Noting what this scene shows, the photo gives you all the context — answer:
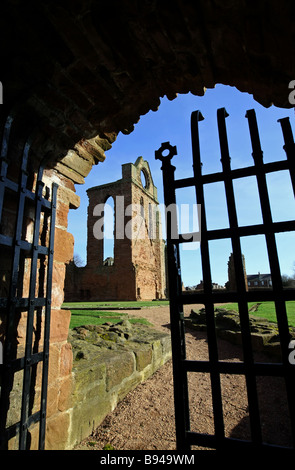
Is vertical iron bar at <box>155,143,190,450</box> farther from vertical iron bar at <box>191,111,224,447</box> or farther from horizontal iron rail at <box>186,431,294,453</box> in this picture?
vertical iron bar at <box>191,111,224,447</box>

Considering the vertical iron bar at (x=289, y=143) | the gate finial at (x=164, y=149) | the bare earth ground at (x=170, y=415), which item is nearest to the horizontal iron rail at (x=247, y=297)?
the vertical iron bar at (x=289, y=143)

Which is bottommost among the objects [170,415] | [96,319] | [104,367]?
[170,415]

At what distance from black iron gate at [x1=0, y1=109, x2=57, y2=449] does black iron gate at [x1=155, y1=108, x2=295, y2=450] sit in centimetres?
93

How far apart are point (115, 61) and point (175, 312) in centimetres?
157

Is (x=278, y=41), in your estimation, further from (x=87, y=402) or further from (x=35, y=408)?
(x=87, y=402)

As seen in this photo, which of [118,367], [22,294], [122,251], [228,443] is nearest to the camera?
[228,443]

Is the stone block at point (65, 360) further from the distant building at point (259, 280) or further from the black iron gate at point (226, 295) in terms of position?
the distant building at point (259, 280)

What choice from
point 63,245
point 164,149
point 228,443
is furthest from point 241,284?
point 63,245

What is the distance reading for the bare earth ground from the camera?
7.82 feet

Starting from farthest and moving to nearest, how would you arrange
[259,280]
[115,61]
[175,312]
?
[259,280]
[175,312]
[115,61]

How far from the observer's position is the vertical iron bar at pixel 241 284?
137 centimetres

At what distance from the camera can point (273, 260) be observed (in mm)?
1479

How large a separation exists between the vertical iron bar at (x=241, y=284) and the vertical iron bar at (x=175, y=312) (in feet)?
1.16

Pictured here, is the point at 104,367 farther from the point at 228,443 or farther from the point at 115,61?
the point at 115,61
